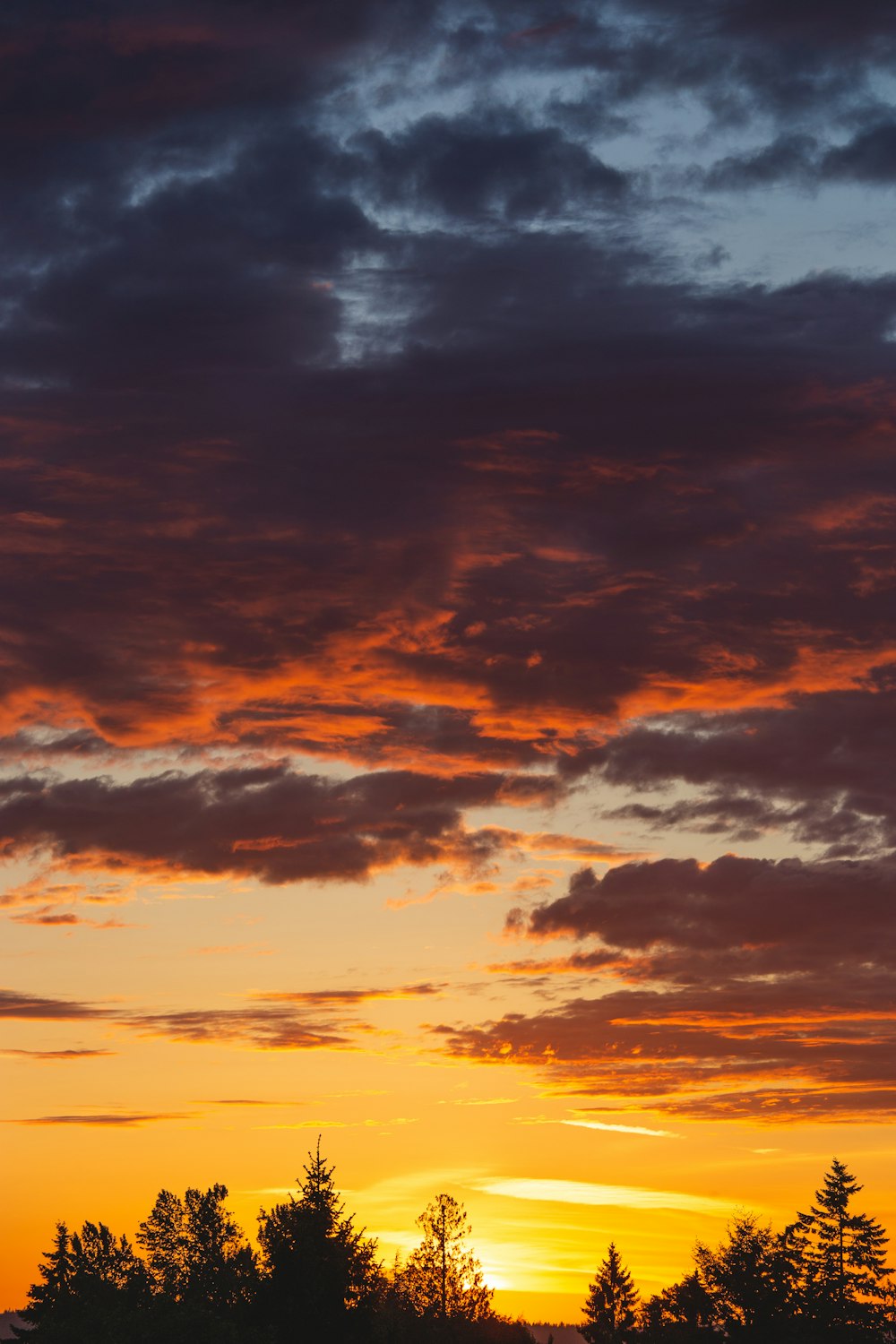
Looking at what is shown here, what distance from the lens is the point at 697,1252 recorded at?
14588cm

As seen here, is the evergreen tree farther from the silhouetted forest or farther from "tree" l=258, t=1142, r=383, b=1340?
"tree" l=258, t=1142, r=383, b=1340

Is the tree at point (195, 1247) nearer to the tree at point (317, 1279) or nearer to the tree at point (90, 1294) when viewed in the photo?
the tree at point (90, 1294)

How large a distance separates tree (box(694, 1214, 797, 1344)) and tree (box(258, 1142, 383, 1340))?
188 feet

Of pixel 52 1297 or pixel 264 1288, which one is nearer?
pixel 264 1288

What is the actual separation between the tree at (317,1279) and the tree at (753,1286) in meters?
57.3

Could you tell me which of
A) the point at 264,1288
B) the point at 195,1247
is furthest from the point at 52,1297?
the point at 264,1288

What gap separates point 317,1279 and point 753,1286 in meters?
67.1

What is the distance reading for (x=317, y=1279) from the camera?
5672 centimetres

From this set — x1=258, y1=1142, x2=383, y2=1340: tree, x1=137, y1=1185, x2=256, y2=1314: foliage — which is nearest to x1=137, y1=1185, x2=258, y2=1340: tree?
x1=137, y1=1185, x2=256, y2=1314: foliage

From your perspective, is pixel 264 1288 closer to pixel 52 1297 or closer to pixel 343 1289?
pixel 343 1289

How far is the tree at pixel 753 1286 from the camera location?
10612 centimetres

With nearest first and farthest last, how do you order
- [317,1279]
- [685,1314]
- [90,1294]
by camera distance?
1. [317,1279]
2. [90,1294]
3. [685,1314]

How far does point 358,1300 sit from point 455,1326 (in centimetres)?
8029

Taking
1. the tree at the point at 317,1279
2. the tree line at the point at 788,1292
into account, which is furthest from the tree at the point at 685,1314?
the tree at the point at 317,1279
